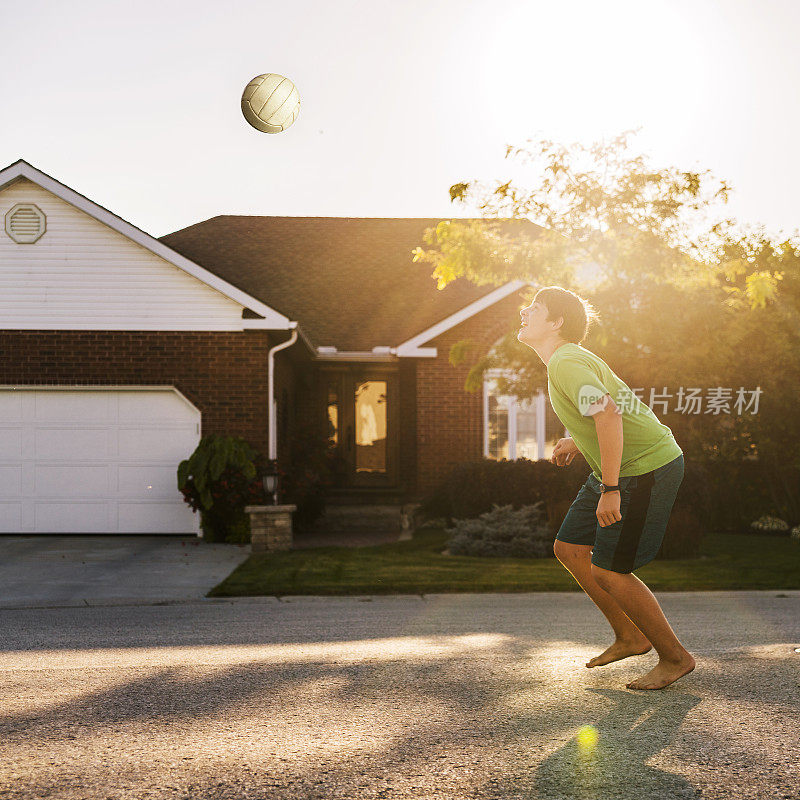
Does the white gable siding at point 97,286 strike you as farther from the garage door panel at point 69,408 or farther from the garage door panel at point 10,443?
the garage door panel at point 10,443

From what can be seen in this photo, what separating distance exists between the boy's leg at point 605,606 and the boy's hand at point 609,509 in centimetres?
46

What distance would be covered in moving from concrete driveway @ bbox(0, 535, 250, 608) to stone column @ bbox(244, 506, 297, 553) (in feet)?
0.88

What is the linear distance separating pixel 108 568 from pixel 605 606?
8056mm

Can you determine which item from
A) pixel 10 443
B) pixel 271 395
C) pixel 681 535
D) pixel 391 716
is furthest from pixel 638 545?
pixel 10 443

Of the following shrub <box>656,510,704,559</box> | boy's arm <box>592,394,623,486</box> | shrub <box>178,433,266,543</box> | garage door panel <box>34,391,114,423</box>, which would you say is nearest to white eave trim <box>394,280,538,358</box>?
shrub <box>178,433,266,543</box>

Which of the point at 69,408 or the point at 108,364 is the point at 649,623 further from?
the point at 69,408

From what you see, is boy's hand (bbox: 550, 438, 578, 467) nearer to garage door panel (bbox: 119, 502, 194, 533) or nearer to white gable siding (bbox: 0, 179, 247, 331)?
white gable siding (bbox: 0, 179, 247, 331)

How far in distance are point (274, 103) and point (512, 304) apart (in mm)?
8748

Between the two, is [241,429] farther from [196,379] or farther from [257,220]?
[257,220]

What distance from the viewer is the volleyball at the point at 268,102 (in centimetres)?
1081

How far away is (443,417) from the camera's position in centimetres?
1819

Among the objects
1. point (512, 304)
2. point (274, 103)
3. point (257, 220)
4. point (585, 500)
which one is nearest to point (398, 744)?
point (585, 500)

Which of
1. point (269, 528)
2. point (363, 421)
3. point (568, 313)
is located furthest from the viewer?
point (363, 421)

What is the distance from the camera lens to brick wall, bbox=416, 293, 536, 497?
18188mm
